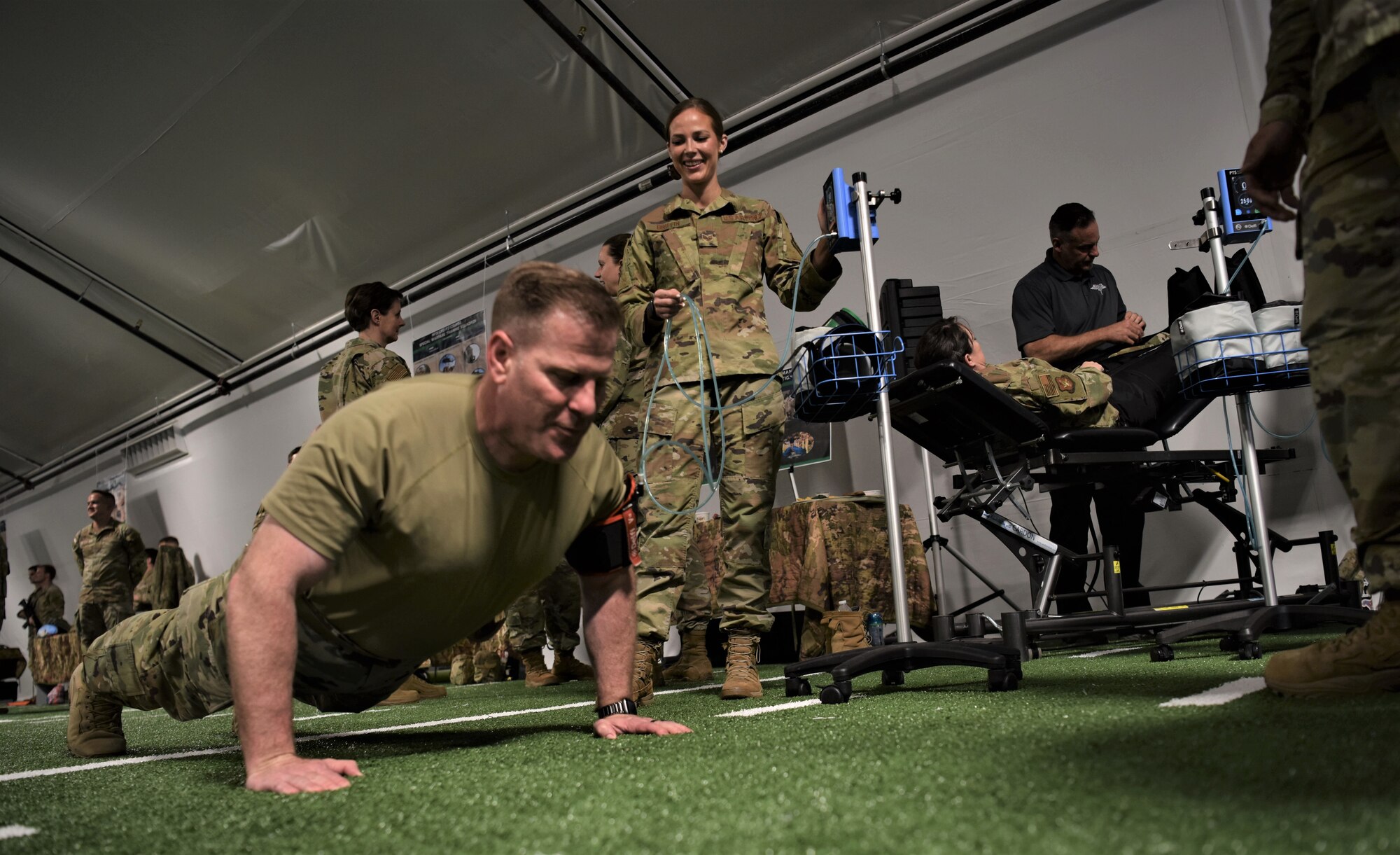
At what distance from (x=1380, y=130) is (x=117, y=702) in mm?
2648

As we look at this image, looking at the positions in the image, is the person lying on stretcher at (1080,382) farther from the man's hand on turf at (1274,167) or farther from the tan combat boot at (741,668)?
the man's hand on turf at (1274,167)

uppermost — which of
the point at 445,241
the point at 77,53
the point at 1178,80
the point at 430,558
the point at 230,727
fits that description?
the point at 77,53

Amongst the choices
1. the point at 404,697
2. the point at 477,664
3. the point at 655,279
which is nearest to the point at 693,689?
the point at 655,279

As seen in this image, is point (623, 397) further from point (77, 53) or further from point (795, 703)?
point (77, 53)

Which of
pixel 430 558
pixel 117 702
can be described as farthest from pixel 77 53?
pixel 430 558

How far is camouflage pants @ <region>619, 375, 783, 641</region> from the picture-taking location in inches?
115

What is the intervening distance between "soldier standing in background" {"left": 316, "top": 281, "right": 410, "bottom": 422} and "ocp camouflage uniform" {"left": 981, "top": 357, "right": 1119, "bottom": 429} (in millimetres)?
2431

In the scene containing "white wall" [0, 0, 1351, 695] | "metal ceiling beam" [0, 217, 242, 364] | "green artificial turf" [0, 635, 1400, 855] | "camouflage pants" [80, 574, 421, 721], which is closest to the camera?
"green artificial turf" [0, 635, 1400, 855]

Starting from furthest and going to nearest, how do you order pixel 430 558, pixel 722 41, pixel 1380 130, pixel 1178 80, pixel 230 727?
pixel 722 41
pixel 1178 80
pixel 230 727
pixel 430 558
pixel 1380 130

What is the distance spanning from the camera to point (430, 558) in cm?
157

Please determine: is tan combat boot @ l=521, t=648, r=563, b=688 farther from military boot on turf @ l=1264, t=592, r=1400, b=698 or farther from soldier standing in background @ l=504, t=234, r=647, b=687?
military boot on turf @ l=1264, t=592, r=1400, b=698

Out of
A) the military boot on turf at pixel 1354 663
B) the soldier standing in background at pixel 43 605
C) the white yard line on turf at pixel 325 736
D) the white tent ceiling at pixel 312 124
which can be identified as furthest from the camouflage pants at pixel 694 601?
the soldier standing in background at pixel 43 605

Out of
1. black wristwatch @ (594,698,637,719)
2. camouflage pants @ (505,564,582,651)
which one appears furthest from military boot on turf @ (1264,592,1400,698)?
camouflage pants @ (505,564,582,651)

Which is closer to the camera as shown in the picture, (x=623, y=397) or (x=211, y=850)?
(x=211, y=850)
